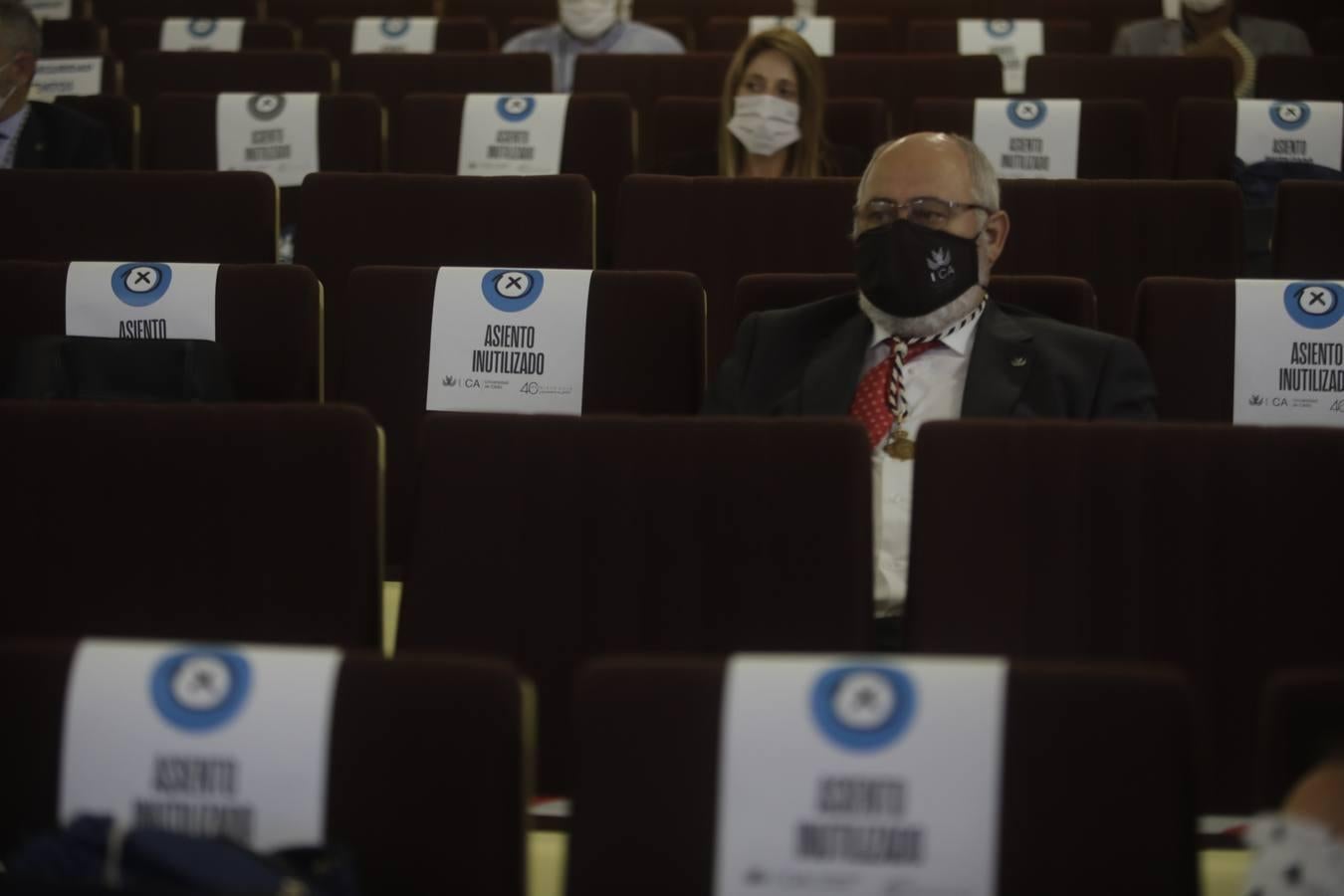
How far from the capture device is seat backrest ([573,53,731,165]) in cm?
458

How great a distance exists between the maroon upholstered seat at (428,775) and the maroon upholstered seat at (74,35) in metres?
4.66

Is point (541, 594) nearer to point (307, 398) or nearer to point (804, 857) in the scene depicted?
point (804, 857)

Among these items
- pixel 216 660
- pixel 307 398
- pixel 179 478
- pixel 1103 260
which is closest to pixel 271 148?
pixel 307 398

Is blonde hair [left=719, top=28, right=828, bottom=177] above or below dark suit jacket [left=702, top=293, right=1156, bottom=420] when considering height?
above

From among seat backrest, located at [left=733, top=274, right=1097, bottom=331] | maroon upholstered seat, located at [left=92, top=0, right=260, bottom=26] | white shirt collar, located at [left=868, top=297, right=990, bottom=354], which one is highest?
maroon upholstered seat, located at [left=92, top=0, right=260, bottom=26]

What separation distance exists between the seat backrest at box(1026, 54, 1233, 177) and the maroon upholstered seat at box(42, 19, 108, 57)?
291 centimetres

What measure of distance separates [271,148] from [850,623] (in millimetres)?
2492

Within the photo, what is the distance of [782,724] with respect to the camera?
1256 mm

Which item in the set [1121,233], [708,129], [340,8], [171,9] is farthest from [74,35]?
[1121,233]

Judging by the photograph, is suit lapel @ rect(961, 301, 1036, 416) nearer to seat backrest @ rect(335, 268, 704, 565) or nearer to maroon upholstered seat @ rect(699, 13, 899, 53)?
seat backrest @ rect(335, 268, 704, 565)

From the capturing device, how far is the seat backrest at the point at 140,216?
304 centimetres

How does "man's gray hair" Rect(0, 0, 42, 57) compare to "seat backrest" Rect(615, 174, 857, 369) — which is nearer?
"seat backrest" Rect(615, 174, 857, 369)

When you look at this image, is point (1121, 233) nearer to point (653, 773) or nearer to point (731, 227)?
point (731, 227)

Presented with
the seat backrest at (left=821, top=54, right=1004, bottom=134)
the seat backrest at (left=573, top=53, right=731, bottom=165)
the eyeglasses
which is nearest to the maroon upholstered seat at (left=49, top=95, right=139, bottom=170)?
the seat backrest at (left=573, top=53, right=731, bottom=165)
